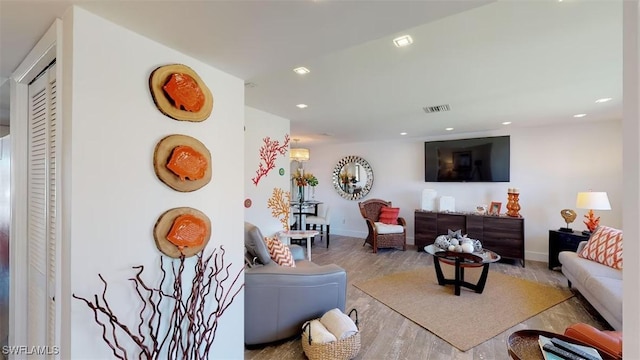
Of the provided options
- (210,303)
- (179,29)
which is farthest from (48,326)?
(179,29)

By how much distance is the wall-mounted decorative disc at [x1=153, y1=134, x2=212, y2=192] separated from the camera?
55.6 inches

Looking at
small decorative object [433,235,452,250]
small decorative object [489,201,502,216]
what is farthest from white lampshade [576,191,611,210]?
small decorative object [433,235,452,250]

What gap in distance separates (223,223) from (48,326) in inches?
42.5

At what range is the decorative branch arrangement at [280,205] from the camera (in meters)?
4.14

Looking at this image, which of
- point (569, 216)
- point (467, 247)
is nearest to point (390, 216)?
point (467, 247)

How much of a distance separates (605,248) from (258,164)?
14.2 ft

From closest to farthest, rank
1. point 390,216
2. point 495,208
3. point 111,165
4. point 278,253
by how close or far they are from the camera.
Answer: point 111,165, point 278,253, point 495,208, point 390,216

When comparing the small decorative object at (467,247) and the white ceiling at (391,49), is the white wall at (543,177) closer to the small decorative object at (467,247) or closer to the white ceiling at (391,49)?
the white ceiling at (391,49)

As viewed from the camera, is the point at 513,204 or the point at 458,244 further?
the point at 513,204

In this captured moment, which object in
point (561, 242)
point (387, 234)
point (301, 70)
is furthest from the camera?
point (387, 234)

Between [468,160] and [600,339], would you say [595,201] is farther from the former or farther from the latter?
[600,339]

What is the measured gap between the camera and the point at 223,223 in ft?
5.70

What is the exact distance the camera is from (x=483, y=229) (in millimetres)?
4742

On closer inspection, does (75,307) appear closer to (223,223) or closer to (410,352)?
(223,223)
